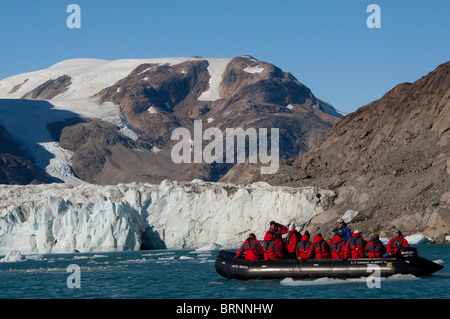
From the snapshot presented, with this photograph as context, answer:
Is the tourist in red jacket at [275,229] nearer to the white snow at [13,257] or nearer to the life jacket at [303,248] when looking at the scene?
the life jacket at [303,248]

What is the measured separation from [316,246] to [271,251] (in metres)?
2.18

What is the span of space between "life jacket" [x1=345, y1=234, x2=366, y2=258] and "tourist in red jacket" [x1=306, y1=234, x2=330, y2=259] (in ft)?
3.20

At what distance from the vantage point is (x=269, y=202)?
252 feet

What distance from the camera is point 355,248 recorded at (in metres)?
34.2

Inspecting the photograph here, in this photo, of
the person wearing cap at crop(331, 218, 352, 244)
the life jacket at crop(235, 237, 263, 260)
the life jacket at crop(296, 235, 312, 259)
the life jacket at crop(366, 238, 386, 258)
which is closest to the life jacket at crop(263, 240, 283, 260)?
the life jacket at crop(235, 237, 263, 260)

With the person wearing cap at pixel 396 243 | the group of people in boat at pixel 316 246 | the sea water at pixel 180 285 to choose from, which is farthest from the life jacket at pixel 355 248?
the person wearing cap at pixel 396 243

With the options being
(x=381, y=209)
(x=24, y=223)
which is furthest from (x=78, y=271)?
(x=381, y=209)

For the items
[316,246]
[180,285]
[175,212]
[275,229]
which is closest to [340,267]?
[316,246]

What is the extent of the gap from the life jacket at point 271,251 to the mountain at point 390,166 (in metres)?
34.1

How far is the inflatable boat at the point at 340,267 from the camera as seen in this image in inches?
1323

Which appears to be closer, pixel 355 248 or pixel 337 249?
pixel 355 248

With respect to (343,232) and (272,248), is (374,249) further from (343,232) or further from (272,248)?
(272,248)
